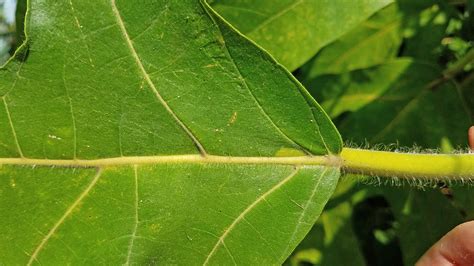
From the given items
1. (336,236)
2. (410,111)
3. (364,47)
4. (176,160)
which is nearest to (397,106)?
(410,111)

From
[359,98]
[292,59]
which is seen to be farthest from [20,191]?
[359,98]

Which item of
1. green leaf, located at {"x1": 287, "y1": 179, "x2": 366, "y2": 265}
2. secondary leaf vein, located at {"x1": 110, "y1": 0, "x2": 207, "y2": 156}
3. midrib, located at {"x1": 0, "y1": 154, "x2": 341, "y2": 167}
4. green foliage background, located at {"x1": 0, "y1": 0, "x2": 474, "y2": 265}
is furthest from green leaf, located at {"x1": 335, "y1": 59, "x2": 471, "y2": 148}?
secondary leaf vein, located at {"x1": 110, "y1": 0, "x2": 207, "y2": 156}

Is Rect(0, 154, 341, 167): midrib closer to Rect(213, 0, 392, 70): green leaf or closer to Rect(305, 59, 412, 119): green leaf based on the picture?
Rect(213, 0, 392, 70): green leaf

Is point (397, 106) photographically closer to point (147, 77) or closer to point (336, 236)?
point (336, 236)

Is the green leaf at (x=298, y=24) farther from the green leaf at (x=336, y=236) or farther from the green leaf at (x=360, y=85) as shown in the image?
the green leaf at (x=336, y=236)

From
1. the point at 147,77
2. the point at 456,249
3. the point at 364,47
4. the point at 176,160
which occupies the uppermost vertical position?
the point at 147,77
